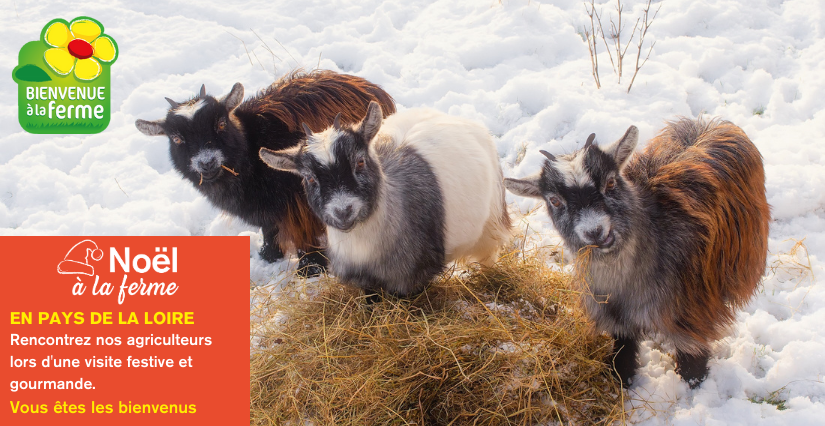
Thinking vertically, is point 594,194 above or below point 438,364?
above

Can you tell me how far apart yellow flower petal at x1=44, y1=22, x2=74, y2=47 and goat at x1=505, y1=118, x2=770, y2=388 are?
5.49 m

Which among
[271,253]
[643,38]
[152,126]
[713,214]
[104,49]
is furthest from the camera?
[104,49]

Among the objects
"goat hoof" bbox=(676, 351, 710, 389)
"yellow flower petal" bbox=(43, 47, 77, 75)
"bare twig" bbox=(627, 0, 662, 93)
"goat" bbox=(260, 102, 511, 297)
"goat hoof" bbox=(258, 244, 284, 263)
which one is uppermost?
"bare twig" bbox=(627, 0, 662, 93)

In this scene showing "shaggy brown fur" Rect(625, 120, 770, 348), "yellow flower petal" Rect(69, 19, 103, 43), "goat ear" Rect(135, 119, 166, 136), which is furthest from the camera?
"yellow flower petal" Rect(69, 19, 103, 43)

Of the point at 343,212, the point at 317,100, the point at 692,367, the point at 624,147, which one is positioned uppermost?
the point at 624,147

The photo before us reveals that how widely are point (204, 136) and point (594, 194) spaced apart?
9.11ft

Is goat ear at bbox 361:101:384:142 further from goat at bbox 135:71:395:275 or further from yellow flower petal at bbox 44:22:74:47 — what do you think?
yellow flower petal at bbox 44:22:74:47

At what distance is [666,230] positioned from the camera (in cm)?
319

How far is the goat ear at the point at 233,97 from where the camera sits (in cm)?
446

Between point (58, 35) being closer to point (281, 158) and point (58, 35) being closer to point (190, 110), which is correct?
point (190, 110)

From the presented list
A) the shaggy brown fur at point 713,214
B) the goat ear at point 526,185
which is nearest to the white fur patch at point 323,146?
the goat ear at point 526,185

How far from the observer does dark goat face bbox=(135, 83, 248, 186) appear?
427 cm

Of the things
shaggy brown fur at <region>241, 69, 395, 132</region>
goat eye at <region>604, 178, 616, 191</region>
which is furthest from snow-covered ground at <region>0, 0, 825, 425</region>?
goat eye at <region>604, 178, 616, 191</region>

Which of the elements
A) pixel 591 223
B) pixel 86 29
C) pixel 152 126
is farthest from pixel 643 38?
pixel 86 29
